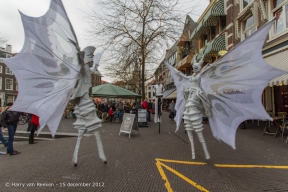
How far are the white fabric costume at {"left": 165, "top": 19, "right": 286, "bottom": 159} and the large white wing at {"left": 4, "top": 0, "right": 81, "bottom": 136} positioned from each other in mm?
3060

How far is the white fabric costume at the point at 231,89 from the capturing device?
3666 millimetres

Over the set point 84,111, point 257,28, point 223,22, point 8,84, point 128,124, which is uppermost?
point 223,22

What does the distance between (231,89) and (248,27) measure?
10567mm

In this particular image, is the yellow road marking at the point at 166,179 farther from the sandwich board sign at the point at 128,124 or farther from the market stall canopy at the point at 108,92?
the market stall canopy at the point at 108,92

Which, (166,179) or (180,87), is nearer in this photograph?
(166,179)

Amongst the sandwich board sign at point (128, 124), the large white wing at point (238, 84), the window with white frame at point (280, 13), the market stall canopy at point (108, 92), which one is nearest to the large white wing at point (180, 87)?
the large white wing at point (238, 84)

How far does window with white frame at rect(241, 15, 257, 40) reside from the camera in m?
11.8

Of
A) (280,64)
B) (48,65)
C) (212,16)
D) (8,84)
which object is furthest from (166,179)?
(8,84)

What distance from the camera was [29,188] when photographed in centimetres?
324

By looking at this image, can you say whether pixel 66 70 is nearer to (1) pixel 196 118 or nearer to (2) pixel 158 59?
(1) pixel 196 118

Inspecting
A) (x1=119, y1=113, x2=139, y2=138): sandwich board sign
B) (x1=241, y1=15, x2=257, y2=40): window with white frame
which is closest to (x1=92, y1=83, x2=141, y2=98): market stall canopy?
(x1=119, y1=113, x2=139, y2=138): sandwich board sign

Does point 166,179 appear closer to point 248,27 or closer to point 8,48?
point 248,27

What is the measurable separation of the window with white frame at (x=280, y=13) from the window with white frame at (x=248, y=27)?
1570 mm

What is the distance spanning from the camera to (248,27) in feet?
40.7
